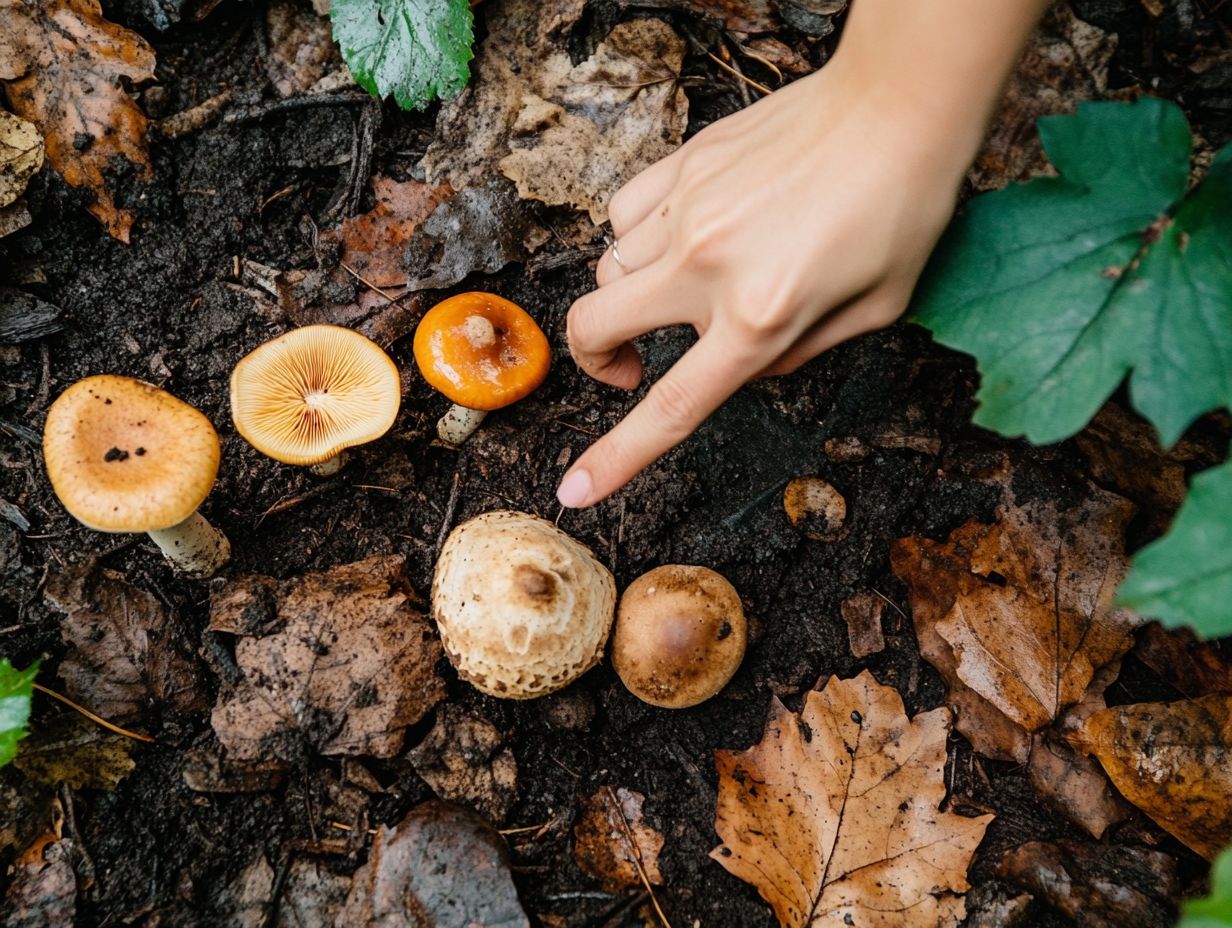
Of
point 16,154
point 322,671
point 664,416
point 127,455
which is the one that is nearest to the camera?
point 664,416

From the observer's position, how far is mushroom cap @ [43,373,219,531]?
285 cm

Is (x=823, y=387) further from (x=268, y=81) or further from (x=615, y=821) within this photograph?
(x=268, y=81)

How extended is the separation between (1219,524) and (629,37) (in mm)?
3325

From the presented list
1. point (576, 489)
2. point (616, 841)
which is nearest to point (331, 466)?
point (576, 489)

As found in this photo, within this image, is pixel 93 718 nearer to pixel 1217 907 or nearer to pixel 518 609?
pixel 518 609

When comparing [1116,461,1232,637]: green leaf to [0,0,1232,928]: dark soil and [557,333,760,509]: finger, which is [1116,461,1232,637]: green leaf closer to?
[557,333,760,509]: finger

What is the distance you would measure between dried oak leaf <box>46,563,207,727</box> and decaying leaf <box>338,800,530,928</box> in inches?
40.0

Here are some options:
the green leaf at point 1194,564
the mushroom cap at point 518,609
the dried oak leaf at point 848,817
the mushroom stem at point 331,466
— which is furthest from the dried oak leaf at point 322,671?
the green leaf at point 1194,564

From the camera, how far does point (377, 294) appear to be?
4.02 m

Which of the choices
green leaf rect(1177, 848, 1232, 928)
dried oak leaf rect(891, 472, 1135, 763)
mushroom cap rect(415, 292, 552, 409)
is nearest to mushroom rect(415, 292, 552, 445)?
mushroom cap rect(415, 292, 552, 409)

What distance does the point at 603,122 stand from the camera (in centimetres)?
405

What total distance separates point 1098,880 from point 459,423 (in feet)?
10.8

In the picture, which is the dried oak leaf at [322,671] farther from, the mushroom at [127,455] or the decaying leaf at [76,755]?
the mushroom at [127,455]

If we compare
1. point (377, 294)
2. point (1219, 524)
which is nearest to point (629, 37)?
point (377, 294)
